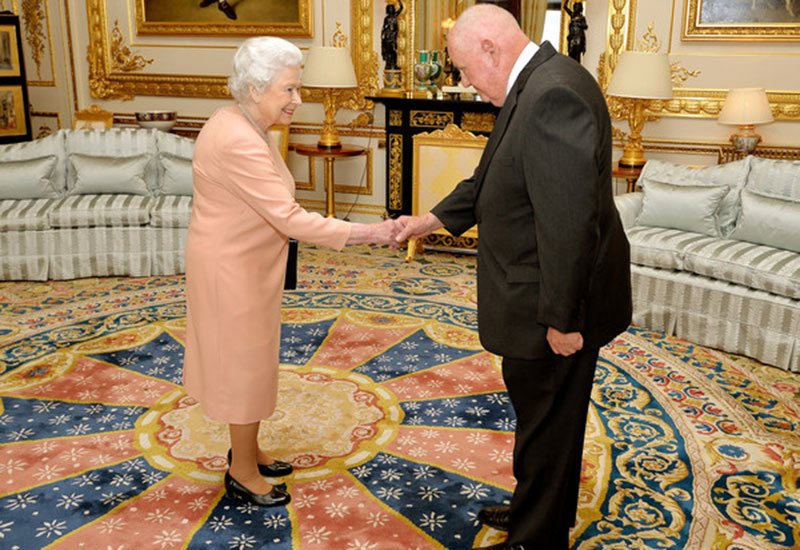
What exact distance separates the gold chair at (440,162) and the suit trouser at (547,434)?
400cm

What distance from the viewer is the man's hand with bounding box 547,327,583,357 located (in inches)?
84.3

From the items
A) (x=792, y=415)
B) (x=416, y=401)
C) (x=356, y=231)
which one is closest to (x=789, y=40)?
(x=792, y=415)

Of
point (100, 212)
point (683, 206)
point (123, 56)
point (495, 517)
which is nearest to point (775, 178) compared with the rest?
point (683, 206)

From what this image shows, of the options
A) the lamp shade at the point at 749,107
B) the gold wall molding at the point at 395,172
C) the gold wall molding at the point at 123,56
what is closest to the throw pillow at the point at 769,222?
the lamp shade at the point at 749,107

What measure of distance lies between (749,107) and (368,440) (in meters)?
Answer: 4.18

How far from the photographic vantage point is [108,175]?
20.0 ft

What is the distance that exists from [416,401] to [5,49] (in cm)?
719

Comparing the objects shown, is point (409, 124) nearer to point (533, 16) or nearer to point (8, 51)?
point (533, 16)

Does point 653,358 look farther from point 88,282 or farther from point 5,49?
point 5,49

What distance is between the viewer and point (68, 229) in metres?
5.87

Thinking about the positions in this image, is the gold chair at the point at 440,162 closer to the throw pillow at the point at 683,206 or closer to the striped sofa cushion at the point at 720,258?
the throw pillow at the point at 683,206

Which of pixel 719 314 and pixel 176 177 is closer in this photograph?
pixel 719 314

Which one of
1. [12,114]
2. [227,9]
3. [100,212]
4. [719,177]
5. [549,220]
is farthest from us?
[12,114]

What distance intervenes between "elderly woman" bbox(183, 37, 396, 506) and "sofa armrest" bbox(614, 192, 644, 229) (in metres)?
3.05
